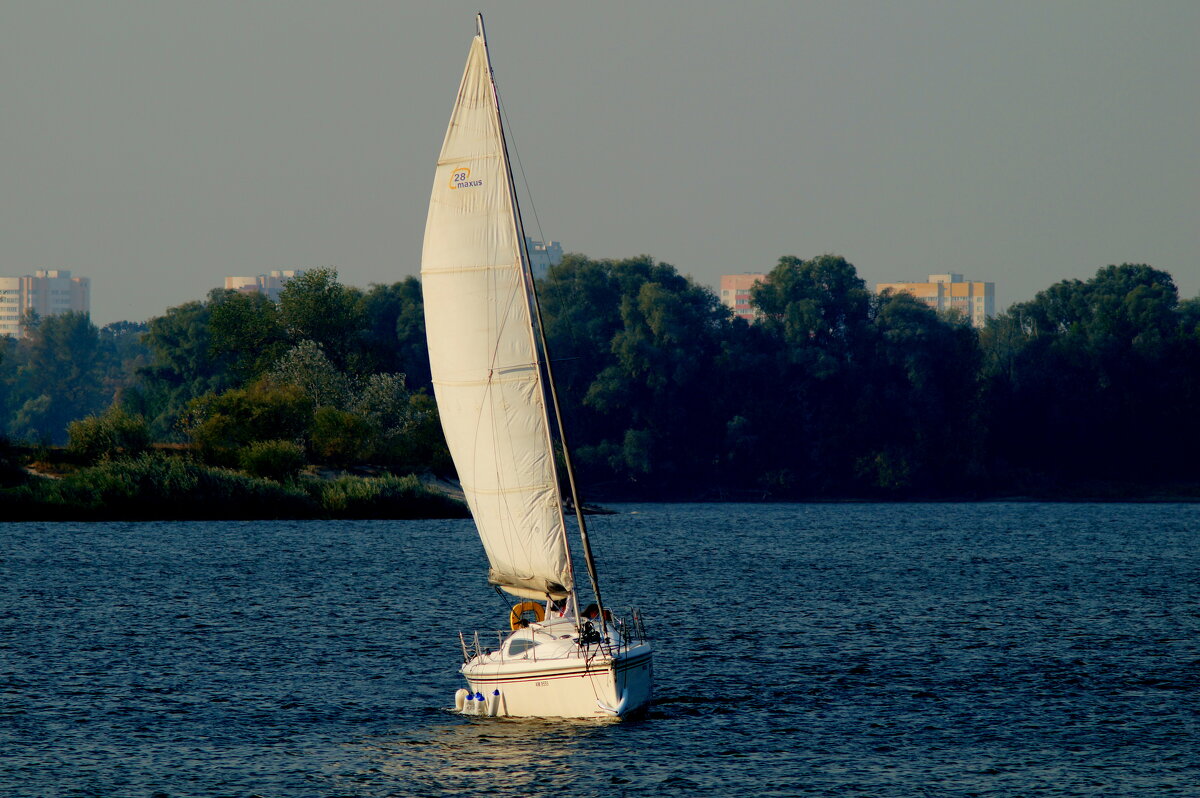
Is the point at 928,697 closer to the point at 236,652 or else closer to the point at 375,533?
the point at 236,652

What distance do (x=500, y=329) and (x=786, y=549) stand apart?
59568 millimetres

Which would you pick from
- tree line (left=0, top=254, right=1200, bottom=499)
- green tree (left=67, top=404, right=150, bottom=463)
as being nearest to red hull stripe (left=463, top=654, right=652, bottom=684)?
green tree (left=67, top=404, right=150, bottom=463)

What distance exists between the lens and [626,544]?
91812 mm

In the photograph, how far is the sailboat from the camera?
3247 centimetres

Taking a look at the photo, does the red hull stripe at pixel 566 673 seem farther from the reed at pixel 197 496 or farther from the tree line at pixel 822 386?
the tree line at pixel 822 386

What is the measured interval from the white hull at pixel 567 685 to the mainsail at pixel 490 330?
2145 mm

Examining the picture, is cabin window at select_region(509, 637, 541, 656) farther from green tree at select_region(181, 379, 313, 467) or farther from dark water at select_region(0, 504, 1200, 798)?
green tree at select_region(181, 379, 313, 467)

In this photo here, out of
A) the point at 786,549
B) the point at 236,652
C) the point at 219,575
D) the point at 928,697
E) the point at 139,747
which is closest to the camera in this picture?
the point at 139,747

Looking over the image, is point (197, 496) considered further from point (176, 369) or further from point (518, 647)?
point (518, 647)

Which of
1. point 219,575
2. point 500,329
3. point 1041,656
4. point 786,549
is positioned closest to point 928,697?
point 1041,656

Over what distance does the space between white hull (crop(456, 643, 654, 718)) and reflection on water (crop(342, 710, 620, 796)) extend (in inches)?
18.6

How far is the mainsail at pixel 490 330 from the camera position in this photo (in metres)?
32.8

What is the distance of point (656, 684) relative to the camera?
3922cm

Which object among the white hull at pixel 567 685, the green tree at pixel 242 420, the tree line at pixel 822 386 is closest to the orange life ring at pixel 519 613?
the white hull at pixel 567 685
